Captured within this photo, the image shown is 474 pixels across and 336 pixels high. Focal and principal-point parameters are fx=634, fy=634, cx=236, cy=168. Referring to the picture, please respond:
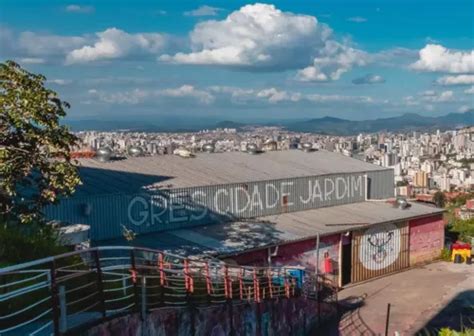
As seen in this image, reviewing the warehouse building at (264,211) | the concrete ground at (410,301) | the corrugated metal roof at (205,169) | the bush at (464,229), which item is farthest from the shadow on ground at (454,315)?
the bush at (464,229)

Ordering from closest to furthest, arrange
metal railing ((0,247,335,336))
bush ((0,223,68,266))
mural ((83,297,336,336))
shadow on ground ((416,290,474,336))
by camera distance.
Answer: metal railing ((0,247,335,336)) → mural ((83,297,336,336)) → bush ((0,223,68,266)) → shadow on ground ((416,290,474,336))

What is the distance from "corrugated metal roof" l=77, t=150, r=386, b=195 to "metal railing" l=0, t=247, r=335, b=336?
7546 millimetres

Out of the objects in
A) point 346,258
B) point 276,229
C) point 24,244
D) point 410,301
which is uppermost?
point 24,244

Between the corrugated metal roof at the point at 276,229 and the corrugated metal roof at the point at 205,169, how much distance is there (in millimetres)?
1769

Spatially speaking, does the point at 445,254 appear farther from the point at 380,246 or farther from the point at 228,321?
the point at 228,321

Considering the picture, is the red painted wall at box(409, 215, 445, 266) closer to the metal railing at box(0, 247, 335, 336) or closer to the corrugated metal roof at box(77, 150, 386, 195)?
the corrugated metal roof at box(77, 150, 386, 195)

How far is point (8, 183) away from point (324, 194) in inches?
779

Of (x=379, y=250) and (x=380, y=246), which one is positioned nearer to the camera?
(x=379, y=250)

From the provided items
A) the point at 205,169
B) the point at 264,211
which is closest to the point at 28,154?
the point at 205,169

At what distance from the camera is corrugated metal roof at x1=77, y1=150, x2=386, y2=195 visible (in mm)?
22062

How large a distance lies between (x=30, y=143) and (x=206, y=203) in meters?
13.4

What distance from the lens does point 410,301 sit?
22906 millimetres

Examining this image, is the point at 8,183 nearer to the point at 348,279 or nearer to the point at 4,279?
the point at 4,279

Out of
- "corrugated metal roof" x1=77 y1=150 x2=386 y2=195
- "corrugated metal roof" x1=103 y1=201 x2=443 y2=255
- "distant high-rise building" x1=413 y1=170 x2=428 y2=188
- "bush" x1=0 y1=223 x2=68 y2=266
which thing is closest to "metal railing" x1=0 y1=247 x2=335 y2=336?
"bush" x1=0 y1=223 x2=68 y2=266
